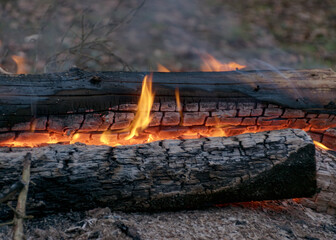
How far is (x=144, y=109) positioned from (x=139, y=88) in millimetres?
163

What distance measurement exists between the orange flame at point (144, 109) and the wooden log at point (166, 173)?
334 millimetres

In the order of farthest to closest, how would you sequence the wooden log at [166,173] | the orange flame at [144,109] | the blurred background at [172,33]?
the blurred background at [172,33]
the orange flame at [144,109]
the wooden log at [166,173]

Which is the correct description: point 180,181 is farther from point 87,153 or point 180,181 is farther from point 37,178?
point 37,178

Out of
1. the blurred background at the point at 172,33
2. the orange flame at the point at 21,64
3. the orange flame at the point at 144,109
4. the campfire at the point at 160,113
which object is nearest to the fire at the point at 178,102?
the campfire at the point at 160,113

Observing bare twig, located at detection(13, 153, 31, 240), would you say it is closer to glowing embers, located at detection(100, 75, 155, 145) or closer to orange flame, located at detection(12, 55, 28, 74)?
glowing embers, located at detection(100, 75, 155, 145)

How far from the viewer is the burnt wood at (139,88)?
90.3 inches

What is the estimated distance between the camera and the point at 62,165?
2023 mm

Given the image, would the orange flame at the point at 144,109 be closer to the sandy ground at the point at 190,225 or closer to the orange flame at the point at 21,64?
the sandy ground at the point at 190,225

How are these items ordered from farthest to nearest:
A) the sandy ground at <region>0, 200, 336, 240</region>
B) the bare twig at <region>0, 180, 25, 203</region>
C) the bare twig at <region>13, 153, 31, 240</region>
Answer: the sandy ground at <region>0, 200, 336, 240</region>, the bare twig at <region>0, 180, 25, 203</region>, the bare twig at <region>13, 153, 31, 240</region>

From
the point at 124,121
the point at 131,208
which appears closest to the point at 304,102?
the point at 124,121

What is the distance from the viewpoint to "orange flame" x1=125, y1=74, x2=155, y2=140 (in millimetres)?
2459

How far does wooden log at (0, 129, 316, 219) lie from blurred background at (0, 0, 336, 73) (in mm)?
2768

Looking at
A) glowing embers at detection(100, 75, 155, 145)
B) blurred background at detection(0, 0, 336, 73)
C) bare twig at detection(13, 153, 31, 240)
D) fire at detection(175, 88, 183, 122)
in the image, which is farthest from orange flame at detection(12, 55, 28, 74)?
bare twig at detection(13, 153, 31, 240)

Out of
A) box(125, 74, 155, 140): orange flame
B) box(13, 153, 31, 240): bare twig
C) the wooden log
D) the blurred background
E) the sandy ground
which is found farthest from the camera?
the blurred background
